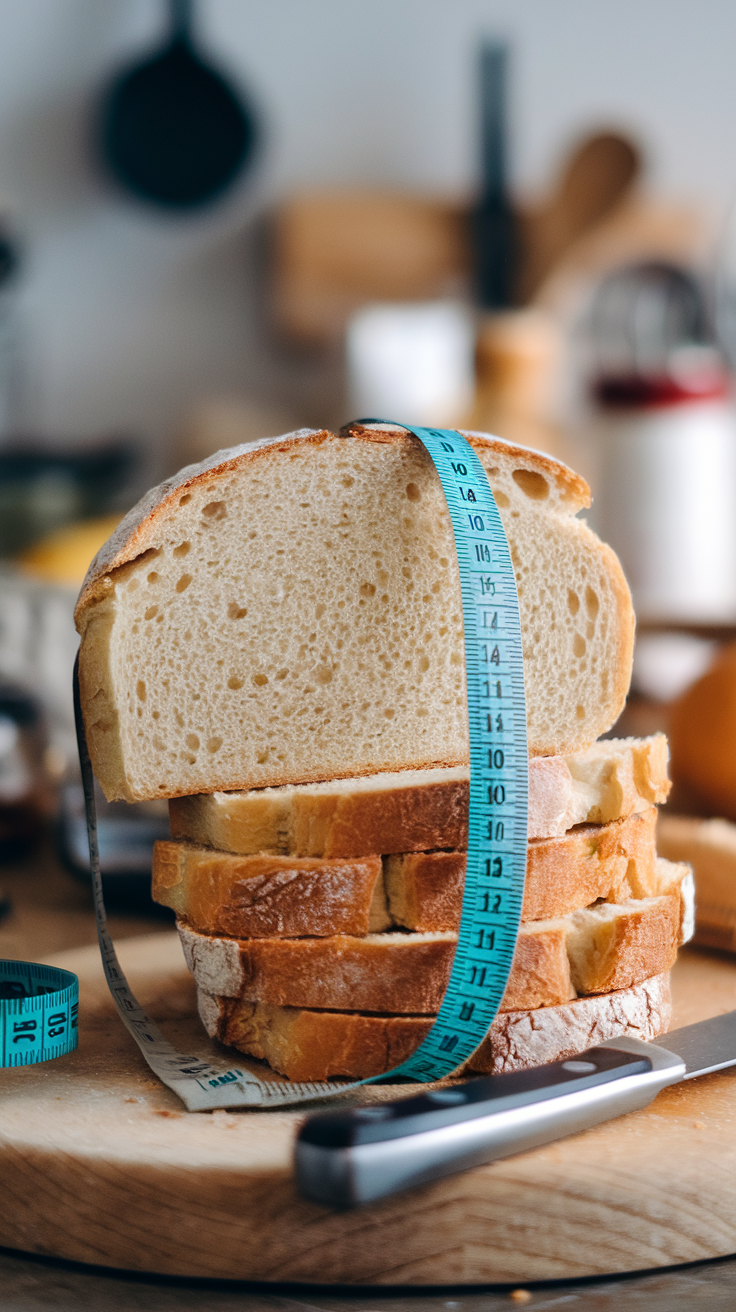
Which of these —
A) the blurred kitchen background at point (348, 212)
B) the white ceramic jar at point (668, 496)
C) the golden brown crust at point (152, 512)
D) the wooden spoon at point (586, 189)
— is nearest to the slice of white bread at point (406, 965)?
the golden brown crust at point (152, 512)

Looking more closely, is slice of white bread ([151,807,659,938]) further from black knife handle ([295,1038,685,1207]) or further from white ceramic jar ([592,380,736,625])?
white ceramic jar ([592,380,736,625])

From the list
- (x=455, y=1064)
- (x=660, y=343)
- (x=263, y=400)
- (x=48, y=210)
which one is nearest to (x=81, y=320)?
(x=48, y=210)

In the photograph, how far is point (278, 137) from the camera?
4.98 meters

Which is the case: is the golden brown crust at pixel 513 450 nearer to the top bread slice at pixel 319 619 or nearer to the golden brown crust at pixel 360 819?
the top bread slice at pixel 319 619

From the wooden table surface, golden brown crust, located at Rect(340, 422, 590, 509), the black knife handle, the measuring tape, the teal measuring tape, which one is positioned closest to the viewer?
the black knife handle

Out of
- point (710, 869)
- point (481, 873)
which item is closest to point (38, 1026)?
point (481, 873)

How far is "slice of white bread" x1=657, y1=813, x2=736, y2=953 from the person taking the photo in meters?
2.04

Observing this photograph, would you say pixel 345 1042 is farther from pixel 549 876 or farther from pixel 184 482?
pixel 184 482

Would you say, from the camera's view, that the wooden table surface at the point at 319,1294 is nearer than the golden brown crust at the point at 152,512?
Yes

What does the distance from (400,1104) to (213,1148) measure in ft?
0.80

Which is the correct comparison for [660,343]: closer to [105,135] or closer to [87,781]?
[105,135]

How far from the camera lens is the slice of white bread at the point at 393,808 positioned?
5.08 ft

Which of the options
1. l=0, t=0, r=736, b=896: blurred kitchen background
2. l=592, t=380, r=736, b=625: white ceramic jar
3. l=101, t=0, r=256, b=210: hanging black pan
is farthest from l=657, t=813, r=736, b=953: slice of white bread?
l=101, t=0, r=256, b=210: hanging black pan

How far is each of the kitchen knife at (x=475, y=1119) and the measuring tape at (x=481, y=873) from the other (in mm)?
144
